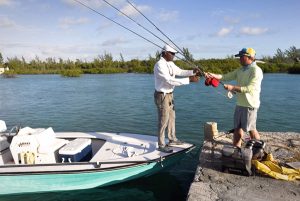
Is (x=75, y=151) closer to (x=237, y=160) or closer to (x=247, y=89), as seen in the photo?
(x=237, y=160)

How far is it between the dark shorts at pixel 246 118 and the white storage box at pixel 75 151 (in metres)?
2.82

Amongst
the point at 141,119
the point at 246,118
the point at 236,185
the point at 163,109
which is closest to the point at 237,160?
the point at 236,185

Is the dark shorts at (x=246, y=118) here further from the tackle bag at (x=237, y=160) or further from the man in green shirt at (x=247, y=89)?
the tackle bag at (x=237, y=160)

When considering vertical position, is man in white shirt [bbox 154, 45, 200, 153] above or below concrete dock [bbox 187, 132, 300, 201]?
above

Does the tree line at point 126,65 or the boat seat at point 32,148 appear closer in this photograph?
the boat seat at point 32,148

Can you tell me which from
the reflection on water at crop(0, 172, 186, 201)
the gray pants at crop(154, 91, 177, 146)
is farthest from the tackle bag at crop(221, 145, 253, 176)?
the reflection on water at crop(0, 172, 186, 201)

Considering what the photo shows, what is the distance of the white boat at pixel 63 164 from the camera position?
16.9 feet

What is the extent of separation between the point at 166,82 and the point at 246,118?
142 centimetres

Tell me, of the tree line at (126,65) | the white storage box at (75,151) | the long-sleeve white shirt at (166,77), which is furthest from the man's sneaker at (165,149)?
the tree line at (126,65)

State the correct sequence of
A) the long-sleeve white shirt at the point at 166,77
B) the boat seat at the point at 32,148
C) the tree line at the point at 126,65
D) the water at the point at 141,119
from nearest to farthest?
the long-sleeve white shirt at the point at 166,77
the boat seat at the point at 32,148
the water at the point at 141,119
the tree line at the point at 126,65

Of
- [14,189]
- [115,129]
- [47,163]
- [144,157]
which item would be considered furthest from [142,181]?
[115,129]

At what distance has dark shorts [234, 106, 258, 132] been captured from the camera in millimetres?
4863

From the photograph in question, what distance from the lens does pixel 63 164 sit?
5176 mm

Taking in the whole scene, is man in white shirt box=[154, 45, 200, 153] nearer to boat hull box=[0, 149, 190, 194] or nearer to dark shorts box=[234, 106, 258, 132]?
boat hull box=[0, 149, 190, 194]
